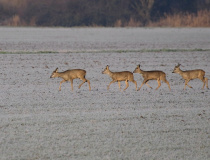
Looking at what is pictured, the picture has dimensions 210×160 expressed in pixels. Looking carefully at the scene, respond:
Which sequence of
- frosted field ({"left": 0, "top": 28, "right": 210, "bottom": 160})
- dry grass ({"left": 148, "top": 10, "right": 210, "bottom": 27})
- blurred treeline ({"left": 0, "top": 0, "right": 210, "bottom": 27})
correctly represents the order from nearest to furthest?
frosted field ({"left": 0, "top": 28, "right": 210, "bottom": 160}), dry grass ({"left": 148, "top": 10, "right": 210, "bottom": 27}), blurred treeline ({"left": 0, "top": 0, "right": 210, "bottom": 27})

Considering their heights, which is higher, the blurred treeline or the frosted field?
the blurred treeline

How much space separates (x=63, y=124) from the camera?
9805 mm

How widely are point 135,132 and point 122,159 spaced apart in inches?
61.3

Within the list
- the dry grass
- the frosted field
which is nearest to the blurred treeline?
the dry grass

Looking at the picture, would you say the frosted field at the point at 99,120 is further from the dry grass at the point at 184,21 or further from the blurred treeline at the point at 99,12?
the blurred treeline at the point at 99,12

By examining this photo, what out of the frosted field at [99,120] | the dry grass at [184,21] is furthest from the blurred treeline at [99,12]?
the frosted field at [99,120]

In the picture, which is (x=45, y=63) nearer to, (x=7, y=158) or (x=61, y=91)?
(x=61, y=91)

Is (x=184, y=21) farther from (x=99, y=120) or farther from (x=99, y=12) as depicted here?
(x=99, y=120)

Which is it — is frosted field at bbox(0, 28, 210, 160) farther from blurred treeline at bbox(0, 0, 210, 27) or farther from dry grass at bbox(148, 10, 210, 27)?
blurred treeline at bbox(0, 0, 210, 27)

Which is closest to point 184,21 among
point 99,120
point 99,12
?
point 99,12

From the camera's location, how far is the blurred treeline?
197 ft

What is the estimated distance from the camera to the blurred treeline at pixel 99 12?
60.0 meters

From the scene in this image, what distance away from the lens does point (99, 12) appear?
63.9 m

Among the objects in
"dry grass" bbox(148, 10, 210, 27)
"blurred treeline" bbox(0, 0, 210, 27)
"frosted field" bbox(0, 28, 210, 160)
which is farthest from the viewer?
"blurred treeline" bbox(0, 0, 210, 27)
